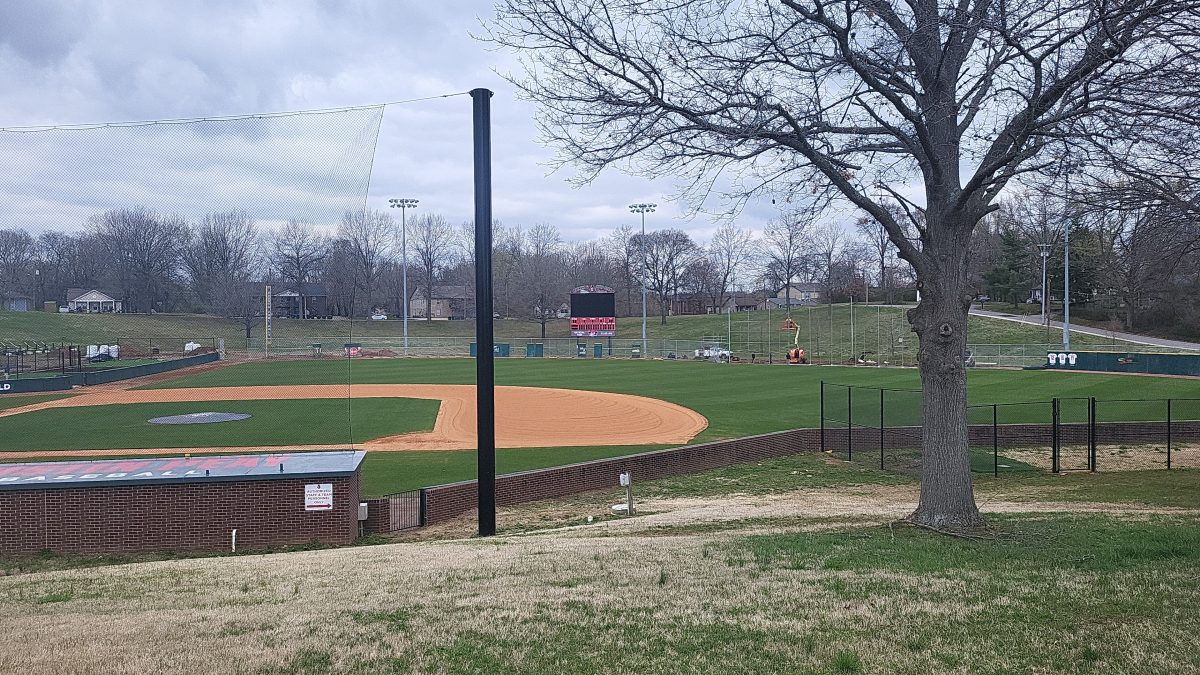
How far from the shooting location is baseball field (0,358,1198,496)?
15.4 metres

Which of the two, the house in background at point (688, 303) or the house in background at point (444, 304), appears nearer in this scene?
the house in background at point (444, 304)

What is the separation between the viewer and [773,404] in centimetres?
3722

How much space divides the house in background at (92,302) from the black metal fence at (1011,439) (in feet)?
63.7

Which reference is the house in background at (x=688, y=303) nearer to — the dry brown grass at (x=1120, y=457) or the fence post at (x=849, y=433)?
the fence post at (x=849, y=433)

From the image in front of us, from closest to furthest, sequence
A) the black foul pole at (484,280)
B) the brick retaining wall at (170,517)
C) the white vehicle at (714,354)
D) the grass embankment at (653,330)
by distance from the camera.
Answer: the black foul pole at (484,280) → the brick retaining wall at (170,517) → the grass embankment at (653,330) → the white vehicle at (714,354)

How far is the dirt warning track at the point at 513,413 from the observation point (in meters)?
15.7

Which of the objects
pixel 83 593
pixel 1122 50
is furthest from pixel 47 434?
pixel 1122 50

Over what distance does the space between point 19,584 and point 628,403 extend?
1192 inches

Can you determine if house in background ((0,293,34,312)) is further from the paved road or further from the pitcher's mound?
the paved road

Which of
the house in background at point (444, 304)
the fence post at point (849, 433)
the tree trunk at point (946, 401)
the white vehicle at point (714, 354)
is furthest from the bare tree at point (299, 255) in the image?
the house in background at point (444, 304)

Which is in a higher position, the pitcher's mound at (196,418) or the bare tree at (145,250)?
the bare tree at (145,250)

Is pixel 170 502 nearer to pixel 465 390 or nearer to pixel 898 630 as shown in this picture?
pixel 898 630

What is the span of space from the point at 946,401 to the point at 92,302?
50.5 feet

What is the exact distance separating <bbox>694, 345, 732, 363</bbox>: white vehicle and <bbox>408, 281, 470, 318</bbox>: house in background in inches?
2307
